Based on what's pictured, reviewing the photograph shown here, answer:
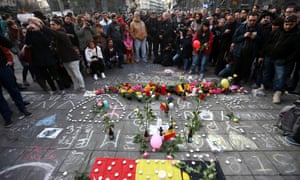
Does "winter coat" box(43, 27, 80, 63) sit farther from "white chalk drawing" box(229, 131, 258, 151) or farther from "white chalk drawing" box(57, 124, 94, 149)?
"white chalk drawing" box(229, 131, 258, 151)

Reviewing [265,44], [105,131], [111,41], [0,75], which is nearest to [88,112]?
[105,131]

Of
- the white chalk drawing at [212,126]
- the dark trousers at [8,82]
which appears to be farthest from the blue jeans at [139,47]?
the white chalk drawing at [212,126]

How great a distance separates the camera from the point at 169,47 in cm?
770

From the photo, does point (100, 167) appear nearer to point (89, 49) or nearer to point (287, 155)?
point (287, 155)

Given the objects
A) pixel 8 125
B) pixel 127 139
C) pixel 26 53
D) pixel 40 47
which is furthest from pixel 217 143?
pixel 26 53

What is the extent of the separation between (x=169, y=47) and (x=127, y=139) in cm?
544

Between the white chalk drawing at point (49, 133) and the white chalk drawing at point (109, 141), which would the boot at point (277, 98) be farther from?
the white chalk drawing at point (49, 133)

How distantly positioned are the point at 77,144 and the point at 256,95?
192 inches

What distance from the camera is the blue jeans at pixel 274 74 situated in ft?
14.9

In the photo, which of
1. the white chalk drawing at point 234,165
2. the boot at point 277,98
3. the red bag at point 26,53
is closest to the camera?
the white chalk drawing at point 234,165

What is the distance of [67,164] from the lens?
2.74 metres

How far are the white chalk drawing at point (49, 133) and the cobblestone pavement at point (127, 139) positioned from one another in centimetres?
3

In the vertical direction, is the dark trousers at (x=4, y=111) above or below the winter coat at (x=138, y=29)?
below

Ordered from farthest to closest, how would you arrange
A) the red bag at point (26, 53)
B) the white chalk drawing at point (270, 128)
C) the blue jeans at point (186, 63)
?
the blue jeans at point (186, 63) < the red bag at point (26, 53) < the white chalk drawing at point (270, 128)
